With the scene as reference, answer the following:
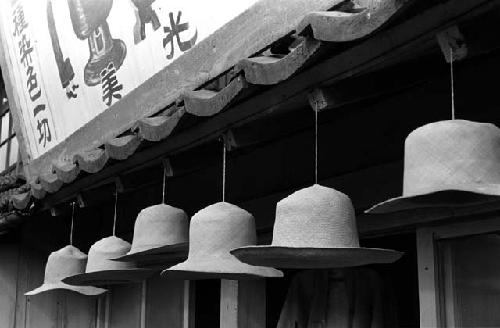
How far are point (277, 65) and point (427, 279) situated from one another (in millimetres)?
1416

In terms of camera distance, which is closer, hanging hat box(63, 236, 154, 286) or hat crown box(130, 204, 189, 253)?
hat crown box(130, 204, 189, 253)

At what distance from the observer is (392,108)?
432cm

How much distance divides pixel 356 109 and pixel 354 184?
41 centimetres

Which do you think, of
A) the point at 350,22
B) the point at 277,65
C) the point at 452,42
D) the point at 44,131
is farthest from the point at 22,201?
the point at 452,42

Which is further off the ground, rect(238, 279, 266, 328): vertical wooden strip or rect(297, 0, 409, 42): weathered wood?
rect(297, 0, 409, 42): weathered wood

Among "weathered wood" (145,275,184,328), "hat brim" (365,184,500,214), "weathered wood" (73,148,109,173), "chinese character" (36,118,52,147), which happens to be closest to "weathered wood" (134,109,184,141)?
"weathered wood" (73,148,109,173)

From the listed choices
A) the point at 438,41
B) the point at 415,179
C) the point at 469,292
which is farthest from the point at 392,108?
the point at 415,179

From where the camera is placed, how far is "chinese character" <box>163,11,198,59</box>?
5226 millimetres

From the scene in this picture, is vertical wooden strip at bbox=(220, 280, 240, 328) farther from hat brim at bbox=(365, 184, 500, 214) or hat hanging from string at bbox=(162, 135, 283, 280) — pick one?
hat brim at bbox=(365, 184, 500, 214)

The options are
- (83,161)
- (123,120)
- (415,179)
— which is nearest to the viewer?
(415,179)

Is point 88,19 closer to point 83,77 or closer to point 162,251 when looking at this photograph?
point 83,77

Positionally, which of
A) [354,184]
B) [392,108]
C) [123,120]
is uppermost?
[123,120]

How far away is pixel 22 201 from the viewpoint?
22.1 ft

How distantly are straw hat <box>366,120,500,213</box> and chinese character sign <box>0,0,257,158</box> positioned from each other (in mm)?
2154
